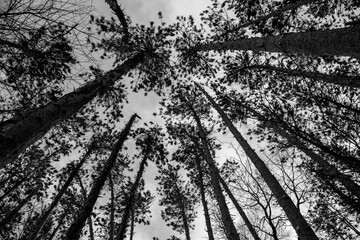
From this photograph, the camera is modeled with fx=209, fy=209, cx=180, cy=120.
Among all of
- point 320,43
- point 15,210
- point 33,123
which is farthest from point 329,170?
point 15,210

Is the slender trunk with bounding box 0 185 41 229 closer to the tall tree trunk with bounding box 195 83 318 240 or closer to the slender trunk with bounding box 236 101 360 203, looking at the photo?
the tall tree trunk with bounding box 195 83 318 240

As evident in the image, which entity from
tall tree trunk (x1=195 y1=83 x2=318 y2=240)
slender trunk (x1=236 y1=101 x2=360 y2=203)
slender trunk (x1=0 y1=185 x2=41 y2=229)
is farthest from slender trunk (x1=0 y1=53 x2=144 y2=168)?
slender trunk (x1=0 y1=185 x2=41 y2=229)

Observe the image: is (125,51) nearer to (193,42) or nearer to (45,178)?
(193,42)

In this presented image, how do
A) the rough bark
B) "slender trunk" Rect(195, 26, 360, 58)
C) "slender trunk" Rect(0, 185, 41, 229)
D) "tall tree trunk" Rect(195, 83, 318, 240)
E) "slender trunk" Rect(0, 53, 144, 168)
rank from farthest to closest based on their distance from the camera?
the rough bark
"slender trunk" Rect(0, 185, 41, 229)
"tall tree trunk" Rect(195, 83, 318, 240)
"slender trunk" Rect(195, 26, 360, 58)
"slender trunk" Rect(0, 53, 144, 168)

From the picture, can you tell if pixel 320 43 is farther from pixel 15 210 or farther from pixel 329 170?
pixel 15 210

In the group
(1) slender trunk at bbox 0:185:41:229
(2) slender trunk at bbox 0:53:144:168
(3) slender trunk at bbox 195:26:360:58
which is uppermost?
(1) slender trunk at bbox 0:185:41:229

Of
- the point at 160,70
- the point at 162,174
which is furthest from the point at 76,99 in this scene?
the point at 162,174

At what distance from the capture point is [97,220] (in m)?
13.1

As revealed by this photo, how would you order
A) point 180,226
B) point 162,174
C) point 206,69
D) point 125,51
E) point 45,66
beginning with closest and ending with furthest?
point 45,66
point 125,51
point 206,69
point 162,174
point 180,226

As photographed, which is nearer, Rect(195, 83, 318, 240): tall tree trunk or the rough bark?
Rect(195, 83, 318, 240): tall tree trunk

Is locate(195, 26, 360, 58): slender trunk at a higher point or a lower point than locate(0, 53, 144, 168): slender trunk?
higher

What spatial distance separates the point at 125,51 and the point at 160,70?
5.31 ft

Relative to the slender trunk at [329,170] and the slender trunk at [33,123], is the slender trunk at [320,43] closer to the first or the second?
the slender trunk at [329,170]

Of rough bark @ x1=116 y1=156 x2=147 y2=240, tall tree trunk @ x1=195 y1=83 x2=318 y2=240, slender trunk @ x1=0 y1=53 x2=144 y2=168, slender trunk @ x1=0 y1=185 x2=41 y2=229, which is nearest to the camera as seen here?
slender trunk @ x1=0 y1=53 x2=144 y2=168
